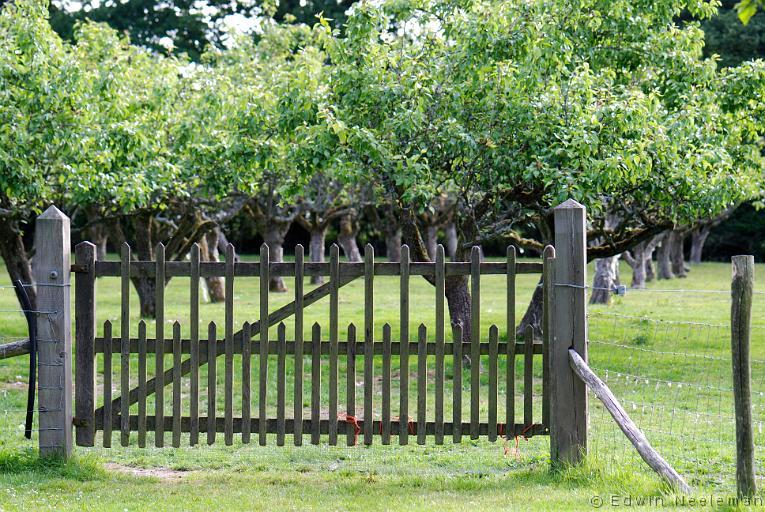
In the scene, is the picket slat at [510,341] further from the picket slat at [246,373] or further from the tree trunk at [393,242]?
the tree trunk at [393,242]

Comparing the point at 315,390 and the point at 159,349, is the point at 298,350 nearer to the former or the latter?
the point at 315,390

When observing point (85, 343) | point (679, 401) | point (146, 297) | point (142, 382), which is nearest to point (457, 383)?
point (142, 382)

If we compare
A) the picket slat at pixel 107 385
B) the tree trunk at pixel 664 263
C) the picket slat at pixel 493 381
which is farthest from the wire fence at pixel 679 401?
the tree trunk at pixel 664 263

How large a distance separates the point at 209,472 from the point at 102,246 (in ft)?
86.7

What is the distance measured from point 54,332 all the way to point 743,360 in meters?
5.07

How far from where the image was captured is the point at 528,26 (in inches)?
496

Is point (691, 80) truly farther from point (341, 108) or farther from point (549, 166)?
point (341, 108)

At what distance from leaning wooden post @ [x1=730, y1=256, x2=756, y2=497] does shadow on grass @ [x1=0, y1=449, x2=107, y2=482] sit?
4.67 meters

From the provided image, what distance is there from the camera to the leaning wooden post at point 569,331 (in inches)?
281

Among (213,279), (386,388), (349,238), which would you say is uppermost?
(349,238)

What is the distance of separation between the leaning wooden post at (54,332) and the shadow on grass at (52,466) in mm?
79

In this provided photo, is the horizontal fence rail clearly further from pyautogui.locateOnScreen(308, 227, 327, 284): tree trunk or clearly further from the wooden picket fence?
pyautogui.locateOnScreen(308, 227, 327, 284): tree trunk

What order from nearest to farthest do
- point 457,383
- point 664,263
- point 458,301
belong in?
point 457,383 < point 458,301 < point 664,263

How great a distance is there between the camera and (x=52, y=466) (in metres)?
7.40
